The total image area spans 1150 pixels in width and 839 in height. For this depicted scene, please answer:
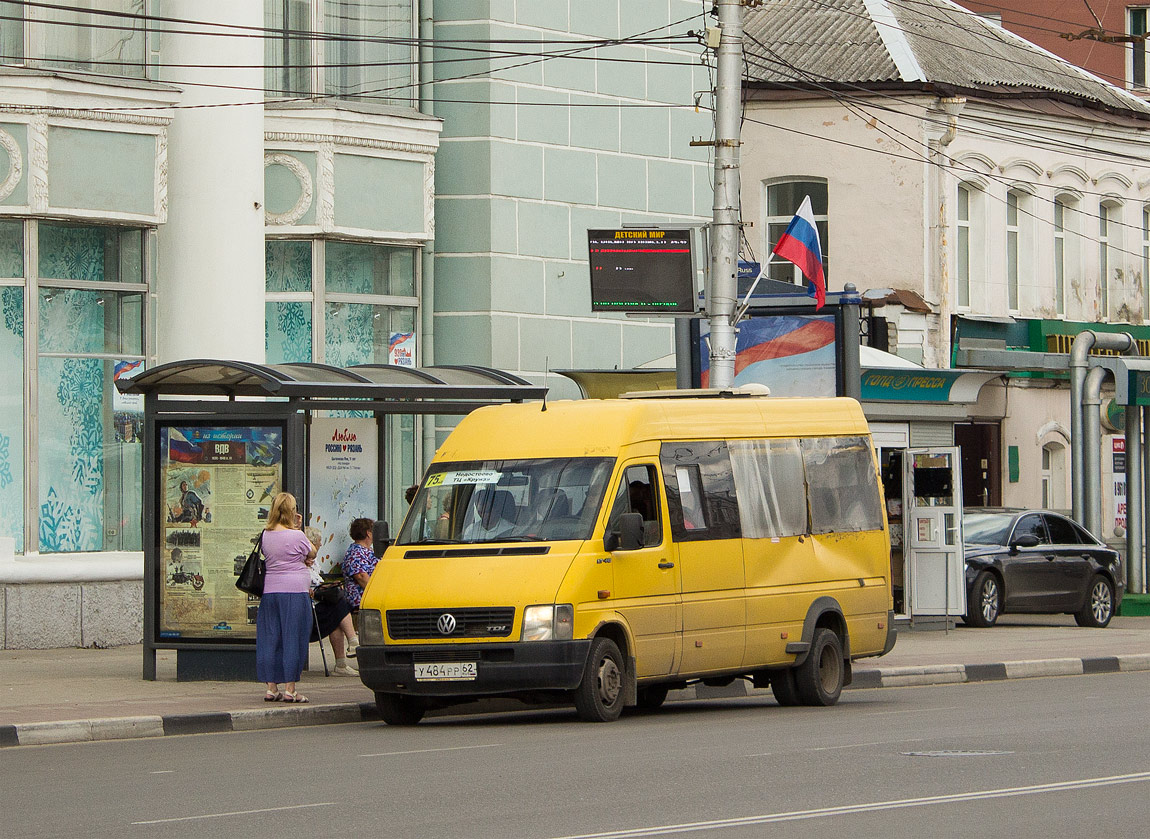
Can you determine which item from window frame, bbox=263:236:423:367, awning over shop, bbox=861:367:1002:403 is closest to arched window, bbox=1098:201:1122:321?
awning over shop, bbox=861:367:1002:403

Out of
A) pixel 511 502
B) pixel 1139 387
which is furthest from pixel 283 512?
pixel 1139 387

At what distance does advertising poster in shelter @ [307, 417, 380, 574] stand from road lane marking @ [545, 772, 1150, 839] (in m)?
10.1

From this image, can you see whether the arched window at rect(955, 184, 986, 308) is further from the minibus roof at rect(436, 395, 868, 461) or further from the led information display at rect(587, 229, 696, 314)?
the minibus roof at rect(436, 395, 868, 461)

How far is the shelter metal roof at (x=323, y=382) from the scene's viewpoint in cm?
1759

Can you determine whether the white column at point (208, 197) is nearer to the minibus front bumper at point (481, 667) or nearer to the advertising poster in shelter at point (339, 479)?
the advertising poster in shelter at point (339, 479)

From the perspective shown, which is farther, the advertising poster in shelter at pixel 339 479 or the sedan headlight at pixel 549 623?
the advertising poster in shelter at pixel 339 479

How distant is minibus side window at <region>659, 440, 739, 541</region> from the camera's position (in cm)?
1584

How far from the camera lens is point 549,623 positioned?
47.9 ft

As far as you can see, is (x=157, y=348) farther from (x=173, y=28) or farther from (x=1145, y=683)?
(x=1145, y=683)

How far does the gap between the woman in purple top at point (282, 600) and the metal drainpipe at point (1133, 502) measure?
1694cm

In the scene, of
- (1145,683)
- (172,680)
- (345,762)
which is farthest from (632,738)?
(1145,683)

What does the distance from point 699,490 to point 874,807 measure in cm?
616

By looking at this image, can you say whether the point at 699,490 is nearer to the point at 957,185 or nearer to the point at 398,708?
the point at 398,708

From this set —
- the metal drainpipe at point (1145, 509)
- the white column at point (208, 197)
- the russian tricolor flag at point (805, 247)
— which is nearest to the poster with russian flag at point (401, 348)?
the white column at point (208, 197)
